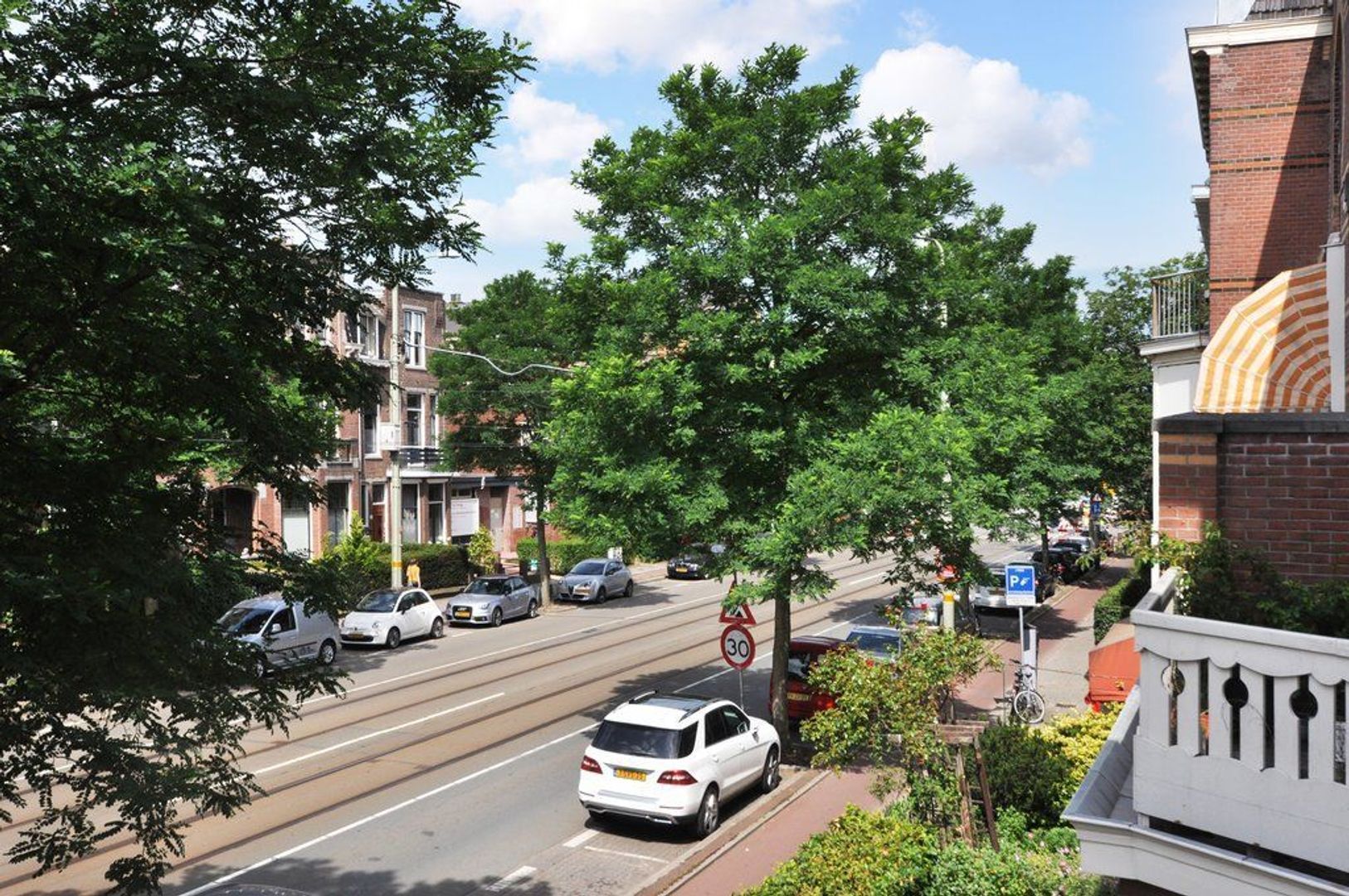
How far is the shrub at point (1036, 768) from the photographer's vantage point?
12023 millimetres

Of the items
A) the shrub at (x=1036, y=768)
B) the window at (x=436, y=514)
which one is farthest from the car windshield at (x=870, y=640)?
the window at (x=436, y=514)

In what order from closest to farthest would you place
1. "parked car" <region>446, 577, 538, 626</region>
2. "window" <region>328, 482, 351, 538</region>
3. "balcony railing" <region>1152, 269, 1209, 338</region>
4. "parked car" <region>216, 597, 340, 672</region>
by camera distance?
1. "balcony railing" <region>1152, 269, 1209, 338</region>
2. "parked car" <region>216, 597, 340, 672</region>
3. "parked car" <region>446, 577, 538, 626</region>
4. "window" <region>328, 482, 351, 538</region>

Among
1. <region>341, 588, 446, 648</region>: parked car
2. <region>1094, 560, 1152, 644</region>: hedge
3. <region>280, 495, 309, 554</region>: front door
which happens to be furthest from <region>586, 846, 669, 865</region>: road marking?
<region>280, 495, 309, 554</region>: front door

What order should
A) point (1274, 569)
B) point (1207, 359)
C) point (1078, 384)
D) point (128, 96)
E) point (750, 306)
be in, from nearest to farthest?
point (1274, 569) < point (128, 96) < point (1207, 359) < point (750, 306) < point (1078, 384)

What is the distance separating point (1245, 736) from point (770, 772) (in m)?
11.9

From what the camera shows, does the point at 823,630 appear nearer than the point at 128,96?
No

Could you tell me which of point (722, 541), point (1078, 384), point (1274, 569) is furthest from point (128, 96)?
point (1078, 384)

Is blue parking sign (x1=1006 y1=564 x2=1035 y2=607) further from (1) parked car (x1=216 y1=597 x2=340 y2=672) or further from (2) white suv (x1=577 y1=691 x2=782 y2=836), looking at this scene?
(1) parked car (x1=216 y1=597 x2=340 y2=672)

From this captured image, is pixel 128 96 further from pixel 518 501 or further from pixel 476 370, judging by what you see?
pixel 518 501

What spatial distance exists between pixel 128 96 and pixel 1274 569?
7144 millimetres

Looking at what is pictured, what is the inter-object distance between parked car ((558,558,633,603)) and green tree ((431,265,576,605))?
3999 millimetres

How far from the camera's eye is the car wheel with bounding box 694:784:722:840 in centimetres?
1349

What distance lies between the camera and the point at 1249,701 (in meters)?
4.26

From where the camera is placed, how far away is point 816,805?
14859mm
